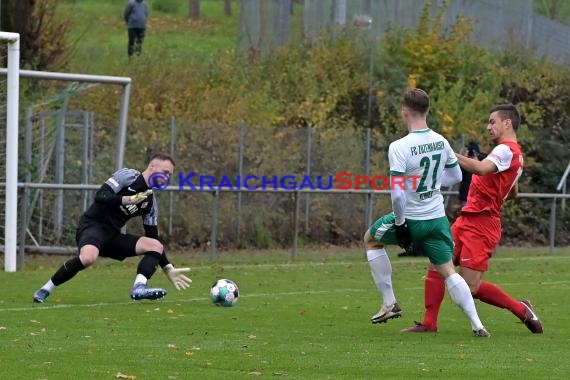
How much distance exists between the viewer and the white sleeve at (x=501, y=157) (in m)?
11.0

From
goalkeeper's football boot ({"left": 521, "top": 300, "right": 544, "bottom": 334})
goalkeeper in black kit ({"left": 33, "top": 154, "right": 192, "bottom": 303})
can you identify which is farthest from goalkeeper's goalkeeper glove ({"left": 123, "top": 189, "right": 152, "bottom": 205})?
goalkeeper's football boot ({"left": 521, "top": 300, "right": 544, "bottom": 334})

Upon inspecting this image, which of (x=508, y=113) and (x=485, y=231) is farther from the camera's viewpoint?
(x=485, y=231)

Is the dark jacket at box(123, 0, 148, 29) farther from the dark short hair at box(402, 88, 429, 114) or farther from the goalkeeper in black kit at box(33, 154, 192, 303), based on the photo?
the dark short hair at box(402, 88, 429, 114)

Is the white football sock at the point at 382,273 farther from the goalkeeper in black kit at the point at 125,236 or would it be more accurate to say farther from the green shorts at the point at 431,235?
the goalkeeper in black kit at the point at 125,236

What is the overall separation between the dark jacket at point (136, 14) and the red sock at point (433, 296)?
2301cm

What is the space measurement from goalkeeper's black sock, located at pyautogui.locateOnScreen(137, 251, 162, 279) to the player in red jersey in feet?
10.2

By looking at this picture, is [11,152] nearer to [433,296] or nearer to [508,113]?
[433,296]

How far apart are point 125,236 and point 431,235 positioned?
4.01 meters

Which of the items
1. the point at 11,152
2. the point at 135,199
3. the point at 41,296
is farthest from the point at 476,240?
the point at 11,152

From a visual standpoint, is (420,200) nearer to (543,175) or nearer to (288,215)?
(288,215)

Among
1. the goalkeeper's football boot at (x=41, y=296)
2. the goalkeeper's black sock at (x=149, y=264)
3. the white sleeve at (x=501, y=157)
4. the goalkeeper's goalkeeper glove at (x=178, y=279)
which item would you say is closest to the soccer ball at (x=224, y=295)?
the goalkeeper's goalkeeper glove at (x=178, y=279)

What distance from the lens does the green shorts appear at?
35.7ft

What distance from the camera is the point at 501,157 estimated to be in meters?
11.1

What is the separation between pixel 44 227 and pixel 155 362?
1126 centimetres
